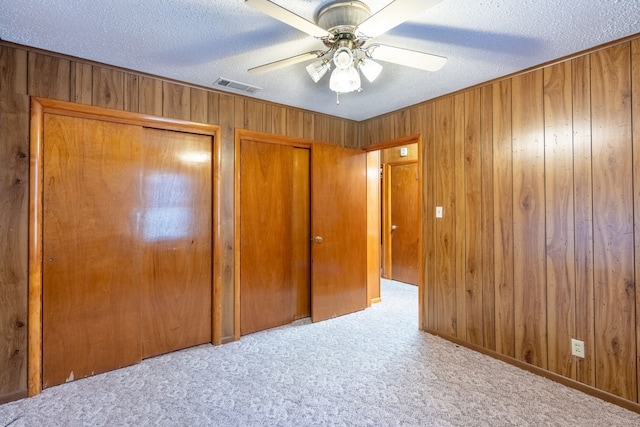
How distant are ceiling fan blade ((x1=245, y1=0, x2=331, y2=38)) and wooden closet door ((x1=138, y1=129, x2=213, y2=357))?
169 cm

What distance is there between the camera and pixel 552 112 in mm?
2293

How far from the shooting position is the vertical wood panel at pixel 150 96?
8.22 feet

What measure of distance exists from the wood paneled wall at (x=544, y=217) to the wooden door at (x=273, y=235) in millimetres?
1352

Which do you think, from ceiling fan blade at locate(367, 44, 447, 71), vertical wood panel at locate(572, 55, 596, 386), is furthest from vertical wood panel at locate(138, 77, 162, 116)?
vertical wood panel at locate(572, 55, 596, 386)

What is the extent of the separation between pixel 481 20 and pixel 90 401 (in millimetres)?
3352

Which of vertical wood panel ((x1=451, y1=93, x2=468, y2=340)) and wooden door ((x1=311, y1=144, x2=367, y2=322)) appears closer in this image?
vertical wood panel ((x1=451, y1=93, x2=468, y2=340))

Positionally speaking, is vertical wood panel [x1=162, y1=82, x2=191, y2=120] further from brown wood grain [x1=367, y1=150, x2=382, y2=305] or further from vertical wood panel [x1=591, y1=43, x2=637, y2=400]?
vertical wood panel [x1=591, y1=43, x2=637, y2=400]

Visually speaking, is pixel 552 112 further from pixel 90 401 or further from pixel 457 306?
pixel 90 401

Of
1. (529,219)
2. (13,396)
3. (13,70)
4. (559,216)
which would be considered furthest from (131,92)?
(559,216)

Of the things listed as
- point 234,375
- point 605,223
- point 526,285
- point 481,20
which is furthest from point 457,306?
point 481,20

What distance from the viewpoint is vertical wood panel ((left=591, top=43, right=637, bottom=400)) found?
196cm

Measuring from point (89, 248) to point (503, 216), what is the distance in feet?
10.7

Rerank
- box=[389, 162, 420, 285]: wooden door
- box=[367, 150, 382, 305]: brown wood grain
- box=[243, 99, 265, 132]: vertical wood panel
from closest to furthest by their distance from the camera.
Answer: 1. box=[243, 99, 265, 132]: vertical wood panel
2. box=[367, 150, 382, 305]: brown wood grain
3. box=[389, 162, 420, 285]: wooden door

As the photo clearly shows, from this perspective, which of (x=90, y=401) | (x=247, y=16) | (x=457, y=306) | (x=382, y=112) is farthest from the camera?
(x=382, y=112)
